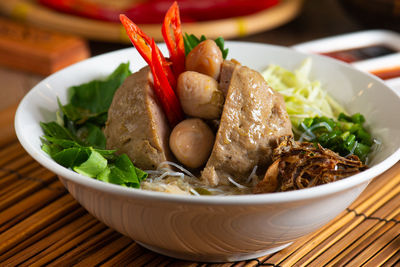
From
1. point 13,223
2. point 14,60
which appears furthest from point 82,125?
point 14,60

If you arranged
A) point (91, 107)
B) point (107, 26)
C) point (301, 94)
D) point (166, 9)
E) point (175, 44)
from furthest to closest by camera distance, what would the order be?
point (166, 9), point (107, 26), point (301, 94), point (91, 107), point (175, 44)

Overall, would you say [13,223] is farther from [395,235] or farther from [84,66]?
[395,235]

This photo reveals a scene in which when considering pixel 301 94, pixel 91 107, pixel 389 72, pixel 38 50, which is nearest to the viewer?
pixel 91 107

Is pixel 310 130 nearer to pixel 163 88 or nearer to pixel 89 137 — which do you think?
pixel 163 88

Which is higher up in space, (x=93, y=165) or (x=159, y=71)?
(x=159, y=71)

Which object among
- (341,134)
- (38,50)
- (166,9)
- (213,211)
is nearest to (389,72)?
(341,134)

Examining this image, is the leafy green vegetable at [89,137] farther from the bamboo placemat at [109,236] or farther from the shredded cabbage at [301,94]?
the shredded cabbage at [301,94]

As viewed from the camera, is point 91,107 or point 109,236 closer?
point 109,236

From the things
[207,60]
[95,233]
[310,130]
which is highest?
[207,60]
